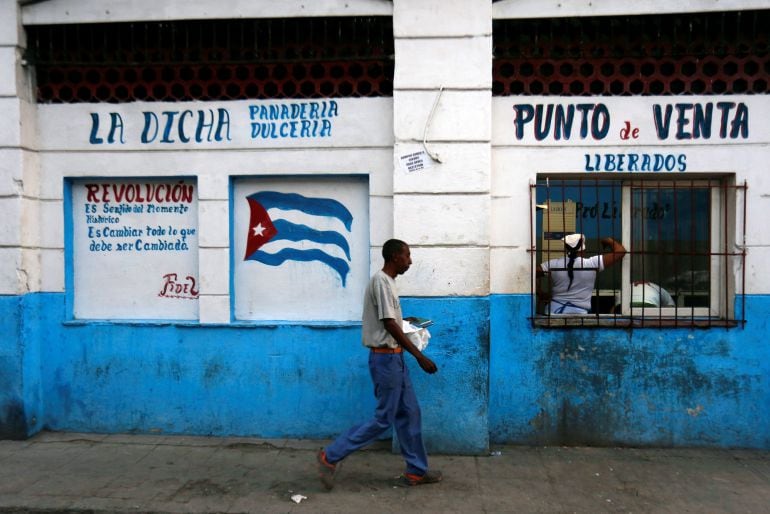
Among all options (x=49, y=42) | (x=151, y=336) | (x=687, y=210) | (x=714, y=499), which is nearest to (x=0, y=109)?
(x=49, y=42)

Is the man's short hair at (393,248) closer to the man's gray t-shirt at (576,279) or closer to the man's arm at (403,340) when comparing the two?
the man's arm at (403,340)

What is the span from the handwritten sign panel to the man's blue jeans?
7.01ft

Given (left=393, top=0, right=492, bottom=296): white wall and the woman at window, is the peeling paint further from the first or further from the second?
(left=393, top=0, right=492, bottom=296): white wall

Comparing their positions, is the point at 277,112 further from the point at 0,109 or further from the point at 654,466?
the point at 654,466

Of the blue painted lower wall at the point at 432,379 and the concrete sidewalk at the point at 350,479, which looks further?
the blue painted lower wall at the point at 432,379

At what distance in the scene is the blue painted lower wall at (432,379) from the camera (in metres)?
5.46

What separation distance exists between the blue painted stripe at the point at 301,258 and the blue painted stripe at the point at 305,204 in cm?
33

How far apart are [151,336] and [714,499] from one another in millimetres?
4665

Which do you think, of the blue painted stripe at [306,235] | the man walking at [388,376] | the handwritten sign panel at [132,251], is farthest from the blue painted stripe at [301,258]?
the man walking at [388,376]

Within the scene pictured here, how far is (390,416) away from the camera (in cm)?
461

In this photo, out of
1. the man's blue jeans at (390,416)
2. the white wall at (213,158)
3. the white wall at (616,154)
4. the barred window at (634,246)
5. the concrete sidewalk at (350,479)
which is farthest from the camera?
the barred window at (634,246)

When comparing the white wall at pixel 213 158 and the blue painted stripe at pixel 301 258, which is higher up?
the white wall at pixel 213 158

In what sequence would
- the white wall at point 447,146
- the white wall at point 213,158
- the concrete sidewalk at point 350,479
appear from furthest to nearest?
the white wall at point 213,158, the white wall at point 447,146, the concrete sidewalk at point 350,479

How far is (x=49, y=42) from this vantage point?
5965 mm
